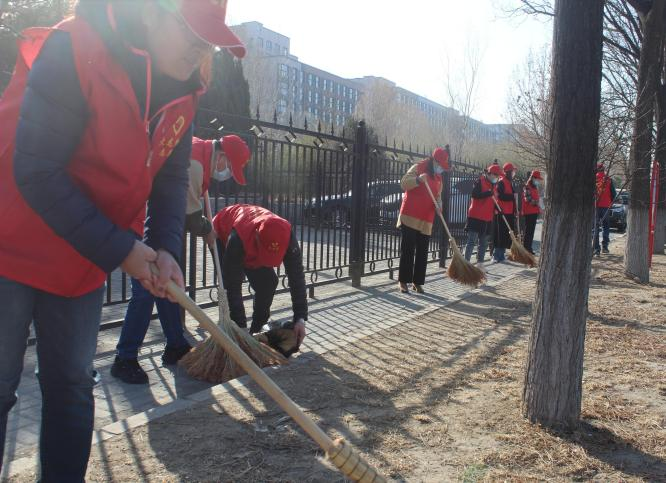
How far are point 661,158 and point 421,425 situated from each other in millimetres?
11461

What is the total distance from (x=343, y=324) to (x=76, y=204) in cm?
468

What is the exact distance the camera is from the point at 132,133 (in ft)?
5.87

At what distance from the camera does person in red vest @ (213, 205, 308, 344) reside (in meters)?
4.38

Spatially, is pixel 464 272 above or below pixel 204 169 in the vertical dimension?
below

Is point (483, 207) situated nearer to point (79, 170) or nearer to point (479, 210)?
point (479, 210)

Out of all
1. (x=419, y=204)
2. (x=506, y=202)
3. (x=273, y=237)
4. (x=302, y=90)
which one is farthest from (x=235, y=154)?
(x=302, y=90)

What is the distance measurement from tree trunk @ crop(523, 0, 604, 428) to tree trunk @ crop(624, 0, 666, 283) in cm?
645

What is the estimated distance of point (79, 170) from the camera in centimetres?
178

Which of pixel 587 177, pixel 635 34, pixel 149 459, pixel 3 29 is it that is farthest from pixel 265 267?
pixel 635 34

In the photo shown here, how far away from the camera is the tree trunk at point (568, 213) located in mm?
3289

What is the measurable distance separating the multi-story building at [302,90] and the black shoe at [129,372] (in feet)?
104

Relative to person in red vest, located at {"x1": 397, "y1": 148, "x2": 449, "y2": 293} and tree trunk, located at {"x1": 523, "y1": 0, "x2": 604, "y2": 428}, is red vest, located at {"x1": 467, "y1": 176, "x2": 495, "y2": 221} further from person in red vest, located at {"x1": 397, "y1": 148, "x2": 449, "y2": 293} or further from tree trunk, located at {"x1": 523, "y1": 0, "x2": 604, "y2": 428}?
tree trunk, located at {"x1": 523, "y1": 0, "x2": 604, "y2": 428}

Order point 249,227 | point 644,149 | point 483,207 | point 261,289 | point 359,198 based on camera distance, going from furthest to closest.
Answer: point 483,207, point 644,149, point 359,198, point 261,289, point 249,227

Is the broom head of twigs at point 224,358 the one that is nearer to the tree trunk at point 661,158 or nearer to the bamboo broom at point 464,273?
the bamboo broom at point 464,273
